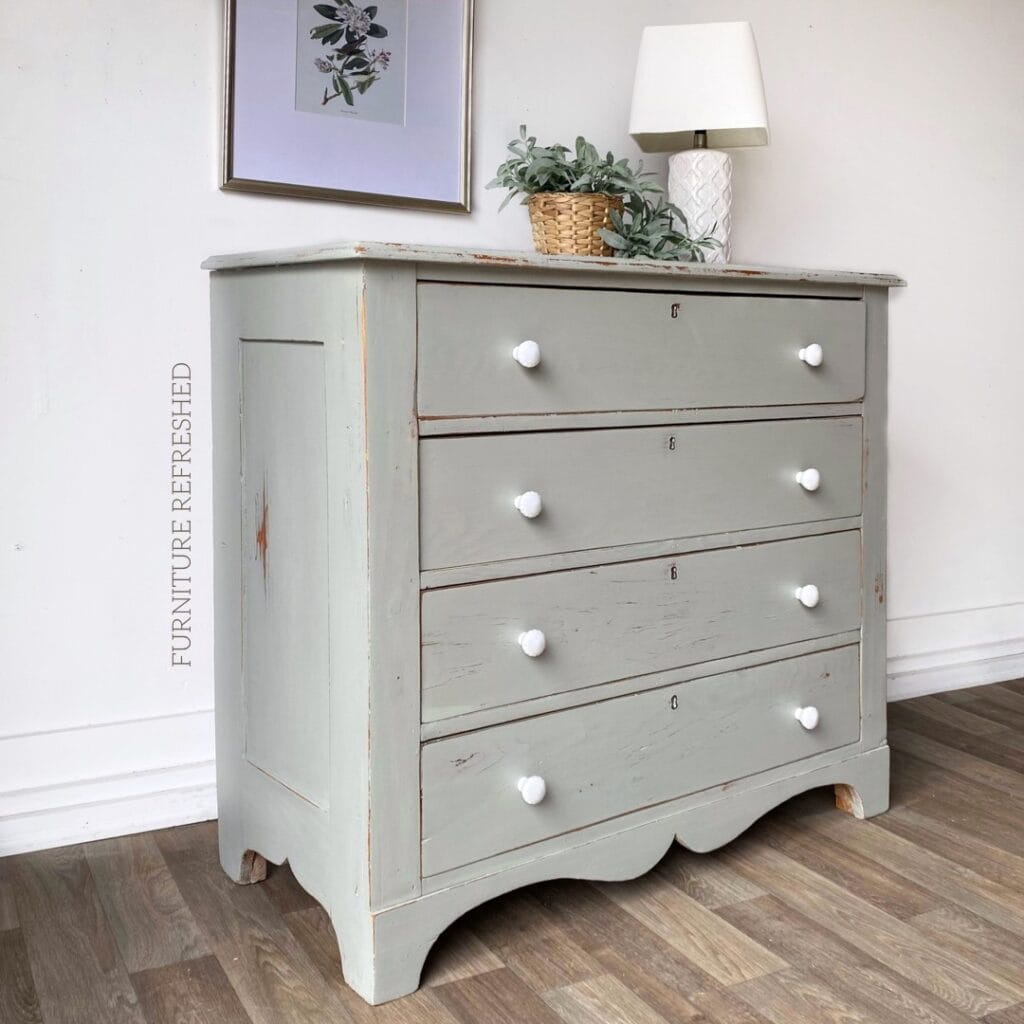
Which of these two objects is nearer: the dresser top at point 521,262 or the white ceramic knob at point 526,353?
the dresser top at point 521,262

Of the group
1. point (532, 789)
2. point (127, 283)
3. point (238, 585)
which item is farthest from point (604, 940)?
point (127, 283)

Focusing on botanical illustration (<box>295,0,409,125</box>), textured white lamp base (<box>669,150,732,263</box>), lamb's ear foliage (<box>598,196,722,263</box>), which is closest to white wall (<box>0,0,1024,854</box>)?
botanical illustration (<box>295,0,409,125</box>)

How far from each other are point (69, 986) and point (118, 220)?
1167 mm

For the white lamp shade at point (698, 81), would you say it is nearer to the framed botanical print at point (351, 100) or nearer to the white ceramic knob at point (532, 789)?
the framed botanical print at point (351, 100)

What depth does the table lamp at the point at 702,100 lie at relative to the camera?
2090mm

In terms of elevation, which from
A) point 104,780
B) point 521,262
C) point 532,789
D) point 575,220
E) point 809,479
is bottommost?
point 104,780

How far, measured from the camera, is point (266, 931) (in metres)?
1.70

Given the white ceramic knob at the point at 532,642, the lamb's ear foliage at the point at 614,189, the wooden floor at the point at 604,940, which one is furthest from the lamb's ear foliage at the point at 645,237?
the wooden floor at the point at 604,940

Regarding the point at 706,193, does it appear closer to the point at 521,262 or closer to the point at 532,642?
the point at 521,262

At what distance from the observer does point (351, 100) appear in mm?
2039

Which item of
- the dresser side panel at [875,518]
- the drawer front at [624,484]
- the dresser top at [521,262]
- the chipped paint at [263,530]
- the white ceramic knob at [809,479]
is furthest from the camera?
the dresser side panel at [875,518]

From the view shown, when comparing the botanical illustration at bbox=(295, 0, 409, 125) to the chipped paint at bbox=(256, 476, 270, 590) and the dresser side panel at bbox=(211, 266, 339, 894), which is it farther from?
the chipped paint at bbox=(256, 476, 270, 590)

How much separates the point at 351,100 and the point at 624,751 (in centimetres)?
120

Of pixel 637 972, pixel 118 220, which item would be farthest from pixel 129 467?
pixel 637 972
